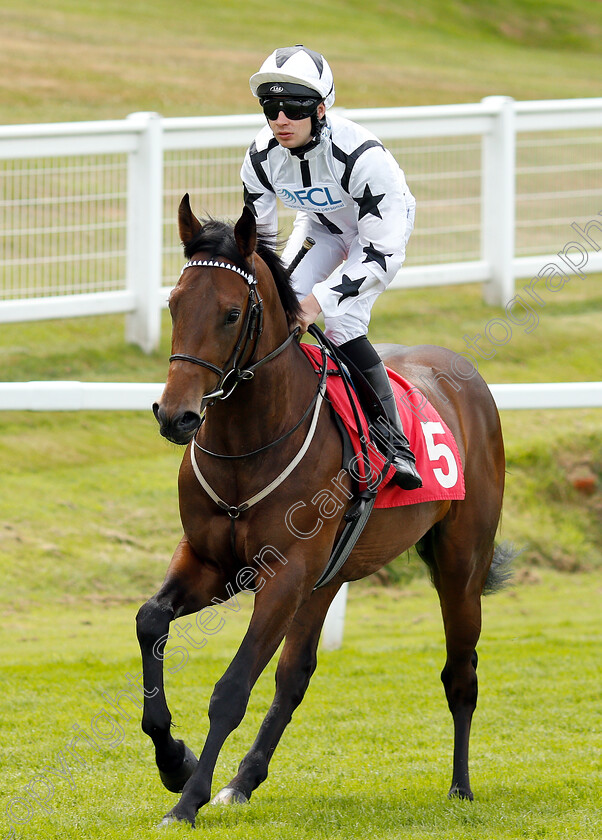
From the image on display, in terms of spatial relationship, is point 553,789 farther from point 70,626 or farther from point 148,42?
point 148,42

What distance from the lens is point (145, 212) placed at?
27.9ft

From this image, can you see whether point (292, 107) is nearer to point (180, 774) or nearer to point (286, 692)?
point (286, 692)

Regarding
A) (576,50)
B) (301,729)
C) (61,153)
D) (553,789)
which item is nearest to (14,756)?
(301,729)

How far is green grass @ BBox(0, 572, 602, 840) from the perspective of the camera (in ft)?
12.8

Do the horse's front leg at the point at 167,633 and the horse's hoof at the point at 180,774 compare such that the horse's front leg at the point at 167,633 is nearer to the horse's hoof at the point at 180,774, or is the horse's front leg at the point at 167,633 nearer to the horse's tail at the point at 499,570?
the horse's hoof at the point at 180,774

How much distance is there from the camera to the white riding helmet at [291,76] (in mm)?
3859

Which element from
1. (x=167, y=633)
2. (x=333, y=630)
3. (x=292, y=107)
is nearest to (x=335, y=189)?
(x=292, y=107)

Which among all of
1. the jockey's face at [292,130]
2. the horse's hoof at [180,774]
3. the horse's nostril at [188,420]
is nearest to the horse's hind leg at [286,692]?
the horse's hoof at [180,774]

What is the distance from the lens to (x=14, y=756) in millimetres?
4434

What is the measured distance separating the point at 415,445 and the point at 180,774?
143 centimetres

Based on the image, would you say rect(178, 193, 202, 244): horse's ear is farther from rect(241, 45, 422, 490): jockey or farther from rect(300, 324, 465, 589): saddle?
rect(300, 324, 465, 589): saddle

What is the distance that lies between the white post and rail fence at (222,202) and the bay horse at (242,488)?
2.08m

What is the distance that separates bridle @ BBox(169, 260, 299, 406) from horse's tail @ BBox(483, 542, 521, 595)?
5.84ft

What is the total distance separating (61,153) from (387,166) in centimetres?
473
